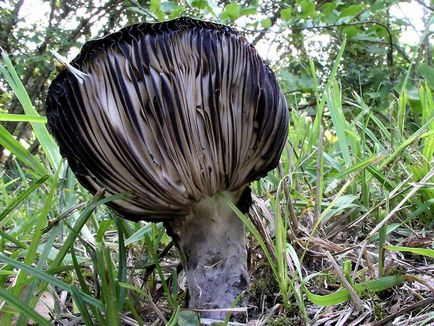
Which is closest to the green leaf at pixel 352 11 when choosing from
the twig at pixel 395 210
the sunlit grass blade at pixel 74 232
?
the twig at pixel 395 210

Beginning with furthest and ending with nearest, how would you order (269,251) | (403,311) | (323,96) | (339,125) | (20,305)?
1. (339,125)
2. (323,96)
3. (269,251)
4. (403,311)
5. (20,305)

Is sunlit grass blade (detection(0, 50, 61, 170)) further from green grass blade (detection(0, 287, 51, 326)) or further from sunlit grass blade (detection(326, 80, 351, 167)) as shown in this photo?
sunlit grass blade (detection(326, 80, 351, 167))

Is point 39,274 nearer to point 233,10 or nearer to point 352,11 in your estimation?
point 233,10

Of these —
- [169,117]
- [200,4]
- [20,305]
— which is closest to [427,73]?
[200,4]

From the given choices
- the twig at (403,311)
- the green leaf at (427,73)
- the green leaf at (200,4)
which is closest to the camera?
the twig at (403,311)

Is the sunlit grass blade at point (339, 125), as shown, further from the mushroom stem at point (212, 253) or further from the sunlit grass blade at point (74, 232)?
the sunlit grass blade at point (74, 232)

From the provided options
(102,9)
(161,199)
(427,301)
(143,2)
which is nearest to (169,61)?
(161,199)
